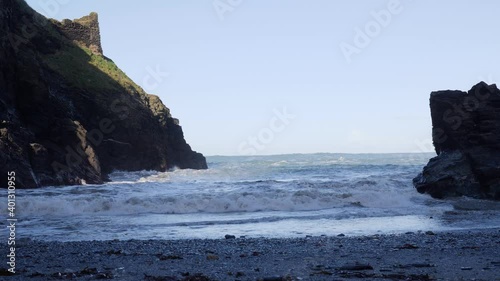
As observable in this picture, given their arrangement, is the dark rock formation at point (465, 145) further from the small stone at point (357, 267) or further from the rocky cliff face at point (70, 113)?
the rocky cliff face at point (70, 113)

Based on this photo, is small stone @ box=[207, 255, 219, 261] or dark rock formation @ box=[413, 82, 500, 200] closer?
small stone @ box=[207, 255, 219, 261]

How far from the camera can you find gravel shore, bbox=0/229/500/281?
6.04 metres

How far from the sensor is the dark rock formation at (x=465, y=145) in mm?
18219

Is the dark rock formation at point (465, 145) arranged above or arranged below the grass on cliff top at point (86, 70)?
below

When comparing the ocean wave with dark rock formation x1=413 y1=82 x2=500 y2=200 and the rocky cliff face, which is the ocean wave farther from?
the rocky cliff face

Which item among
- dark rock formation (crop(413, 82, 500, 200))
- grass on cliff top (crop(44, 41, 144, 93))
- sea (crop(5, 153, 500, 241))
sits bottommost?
sea (crop(5, 153, 500, 241))

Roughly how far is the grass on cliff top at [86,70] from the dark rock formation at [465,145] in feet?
81.1

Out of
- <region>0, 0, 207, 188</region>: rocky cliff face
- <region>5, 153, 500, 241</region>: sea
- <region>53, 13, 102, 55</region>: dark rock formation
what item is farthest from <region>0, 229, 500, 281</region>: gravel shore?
<region>53, 13, 102, 55</region>: dark rock formation

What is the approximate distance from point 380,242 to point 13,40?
21.9 m

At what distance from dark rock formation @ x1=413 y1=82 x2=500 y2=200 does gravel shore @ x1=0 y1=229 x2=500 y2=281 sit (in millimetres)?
8699

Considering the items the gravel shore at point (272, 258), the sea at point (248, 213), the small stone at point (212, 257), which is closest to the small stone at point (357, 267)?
the gravel shore at point (272, 258)

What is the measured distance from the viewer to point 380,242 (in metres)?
8.95

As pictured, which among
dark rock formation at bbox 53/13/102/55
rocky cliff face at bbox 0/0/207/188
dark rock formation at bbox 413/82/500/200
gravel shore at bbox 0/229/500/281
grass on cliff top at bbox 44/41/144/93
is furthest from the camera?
dark rock formation at bbox 53/13/102/55

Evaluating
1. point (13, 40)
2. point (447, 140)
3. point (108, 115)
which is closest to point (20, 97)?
point (13, 40)
